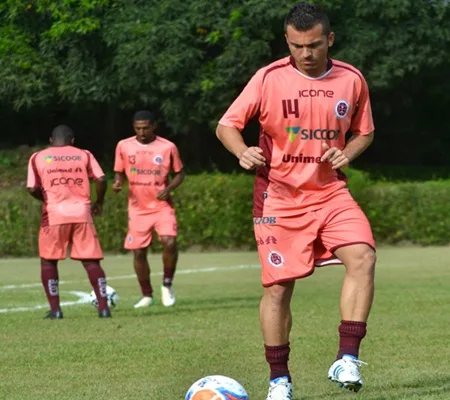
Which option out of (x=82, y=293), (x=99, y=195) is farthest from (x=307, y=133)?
(x=82, y=293)

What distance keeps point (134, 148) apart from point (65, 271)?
7499 millimetres

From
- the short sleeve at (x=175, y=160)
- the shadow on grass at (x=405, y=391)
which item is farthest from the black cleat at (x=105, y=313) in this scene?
the shadow on grass at (x=405, y=391)

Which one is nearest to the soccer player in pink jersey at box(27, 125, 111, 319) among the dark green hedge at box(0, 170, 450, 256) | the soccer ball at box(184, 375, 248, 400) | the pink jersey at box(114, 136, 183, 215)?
the pink jersey at box(114, 136, 183, 215)

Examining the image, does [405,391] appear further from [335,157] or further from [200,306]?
[200,306]

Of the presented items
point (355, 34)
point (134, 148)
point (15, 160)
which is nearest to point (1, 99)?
point (15, 160)

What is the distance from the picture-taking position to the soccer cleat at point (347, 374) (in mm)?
7023

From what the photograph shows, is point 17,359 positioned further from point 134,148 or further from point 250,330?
point 134,148

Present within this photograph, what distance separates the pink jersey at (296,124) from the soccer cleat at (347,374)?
96cm

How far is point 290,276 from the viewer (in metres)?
7.54

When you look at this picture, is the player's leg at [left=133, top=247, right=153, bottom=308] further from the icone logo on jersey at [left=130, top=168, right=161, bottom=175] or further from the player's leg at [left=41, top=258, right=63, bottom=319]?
the player's leg at [left=41, top=258, right=63, bottom=319]

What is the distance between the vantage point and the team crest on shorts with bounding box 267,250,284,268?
7.57m

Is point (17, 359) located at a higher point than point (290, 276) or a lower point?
lower

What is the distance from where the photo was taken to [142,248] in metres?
15.3

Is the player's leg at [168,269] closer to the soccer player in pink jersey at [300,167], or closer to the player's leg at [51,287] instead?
the player's leg at [51,287]
